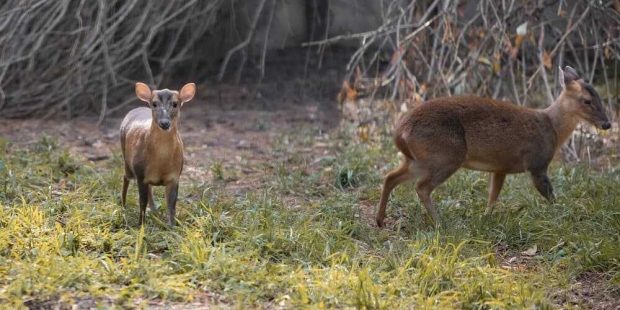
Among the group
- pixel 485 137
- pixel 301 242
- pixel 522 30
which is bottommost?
pixel 301 242

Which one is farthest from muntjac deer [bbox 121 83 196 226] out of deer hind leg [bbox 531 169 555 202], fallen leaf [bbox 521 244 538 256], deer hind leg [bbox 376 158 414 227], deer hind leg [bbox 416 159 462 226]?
deer hind leg [bbox 531 169 555 202]

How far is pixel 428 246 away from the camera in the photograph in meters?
5.32

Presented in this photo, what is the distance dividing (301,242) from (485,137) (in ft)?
5.42

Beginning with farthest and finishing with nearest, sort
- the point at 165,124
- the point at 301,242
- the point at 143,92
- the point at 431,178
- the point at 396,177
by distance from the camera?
the point at 396,177
the point at 431,178
the point at 143,92
the point at 165,124
the point at 301,242

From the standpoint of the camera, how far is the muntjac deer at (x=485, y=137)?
20.2 ft

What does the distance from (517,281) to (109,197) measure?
106 inches

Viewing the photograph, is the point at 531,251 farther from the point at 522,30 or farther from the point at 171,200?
the point at 522,30

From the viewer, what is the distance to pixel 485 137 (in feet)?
21.0

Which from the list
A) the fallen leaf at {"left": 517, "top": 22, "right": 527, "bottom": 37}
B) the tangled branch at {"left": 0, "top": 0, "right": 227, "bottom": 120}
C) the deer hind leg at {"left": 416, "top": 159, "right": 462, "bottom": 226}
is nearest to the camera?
the deer hind leg at {"left": 416, "top": 159, "right": 462, "bottom": 226}

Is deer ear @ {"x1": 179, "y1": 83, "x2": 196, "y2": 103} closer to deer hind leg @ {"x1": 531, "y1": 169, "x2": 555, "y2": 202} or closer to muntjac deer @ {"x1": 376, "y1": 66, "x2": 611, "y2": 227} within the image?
muntjac deer @ {"x1": 376, "y1": 66, "x2": 611, "y2": 227}

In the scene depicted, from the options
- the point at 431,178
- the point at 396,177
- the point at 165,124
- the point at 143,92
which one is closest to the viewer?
the point at 165,124

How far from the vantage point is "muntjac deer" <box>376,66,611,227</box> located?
20.2ft

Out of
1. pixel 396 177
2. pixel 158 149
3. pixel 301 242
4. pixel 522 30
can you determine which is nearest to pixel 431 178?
pixel 396 177

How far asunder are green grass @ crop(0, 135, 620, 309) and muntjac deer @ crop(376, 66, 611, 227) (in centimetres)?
23
